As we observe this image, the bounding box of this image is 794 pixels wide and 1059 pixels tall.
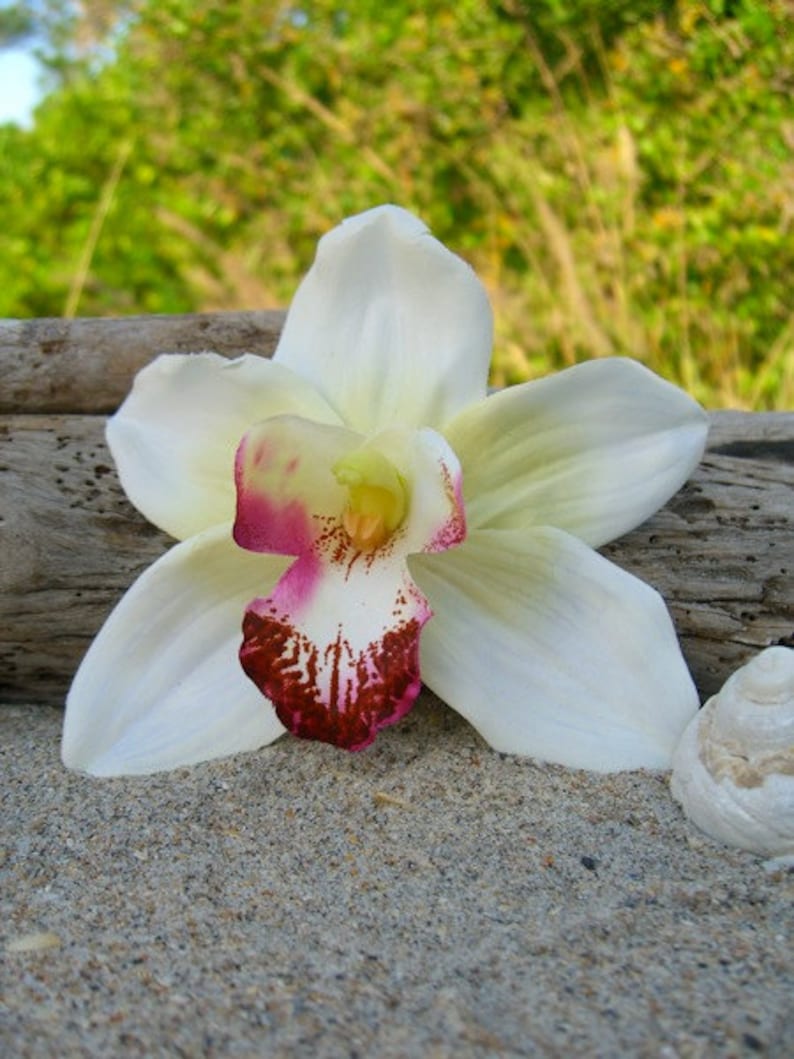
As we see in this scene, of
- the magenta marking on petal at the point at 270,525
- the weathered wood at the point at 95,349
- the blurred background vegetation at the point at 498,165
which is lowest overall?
the blurred background vegetation at the point at 498,165

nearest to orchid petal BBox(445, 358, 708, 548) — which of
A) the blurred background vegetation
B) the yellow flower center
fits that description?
the yellow flower center

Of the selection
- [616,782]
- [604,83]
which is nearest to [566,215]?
[604,83]

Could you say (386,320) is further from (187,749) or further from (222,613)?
(187,749)

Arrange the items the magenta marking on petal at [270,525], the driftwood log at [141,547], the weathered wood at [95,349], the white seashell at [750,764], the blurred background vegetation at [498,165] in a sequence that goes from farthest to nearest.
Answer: the blurred background vegetation at [498,165], the weathered wood at [95,349], the driftwood log at [141,547], the magenta marking on petal at [270,525], the white seashell at [750,764]

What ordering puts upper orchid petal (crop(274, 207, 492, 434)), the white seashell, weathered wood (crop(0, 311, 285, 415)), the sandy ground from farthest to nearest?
weathered wood (crop(0, 311, 285, 415)) < upper orchid petal (crop(274, 207, 492, 434)) < the white seashell < the sandy ground

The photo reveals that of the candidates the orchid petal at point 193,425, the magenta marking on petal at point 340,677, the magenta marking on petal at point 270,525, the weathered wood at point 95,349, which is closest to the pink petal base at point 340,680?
the magenta marking on petal at point 340,677

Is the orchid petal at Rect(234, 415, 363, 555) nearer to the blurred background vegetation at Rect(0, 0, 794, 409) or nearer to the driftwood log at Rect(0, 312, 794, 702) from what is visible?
→ the driftwood log at Rect(0, 312, 794, 702)

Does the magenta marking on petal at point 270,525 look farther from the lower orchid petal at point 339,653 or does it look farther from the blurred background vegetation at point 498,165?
the blurred background vegetation at point 498,165
